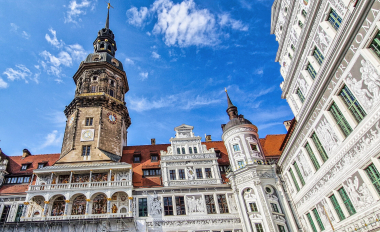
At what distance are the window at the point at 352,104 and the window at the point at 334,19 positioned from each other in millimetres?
3507

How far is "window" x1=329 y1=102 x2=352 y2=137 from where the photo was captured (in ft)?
43.3

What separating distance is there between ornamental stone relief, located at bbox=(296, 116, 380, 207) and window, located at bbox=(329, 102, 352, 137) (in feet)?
2.75

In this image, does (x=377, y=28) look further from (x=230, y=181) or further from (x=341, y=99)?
(x=230, y=181)

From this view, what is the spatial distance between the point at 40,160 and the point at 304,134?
28.5 meters

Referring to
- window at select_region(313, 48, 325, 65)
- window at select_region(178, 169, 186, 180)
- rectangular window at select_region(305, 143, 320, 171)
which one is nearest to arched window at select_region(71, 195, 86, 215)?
window at select_region(178, 169, 186, 180)

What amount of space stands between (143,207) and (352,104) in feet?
60.3

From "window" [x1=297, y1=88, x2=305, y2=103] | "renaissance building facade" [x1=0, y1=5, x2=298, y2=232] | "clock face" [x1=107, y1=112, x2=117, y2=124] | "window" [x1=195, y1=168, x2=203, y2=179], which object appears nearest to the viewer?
"window" [x1=297, y1=88, x2=305, y2=103]

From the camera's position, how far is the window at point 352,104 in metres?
12.1

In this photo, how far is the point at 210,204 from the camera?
2331 centimetres

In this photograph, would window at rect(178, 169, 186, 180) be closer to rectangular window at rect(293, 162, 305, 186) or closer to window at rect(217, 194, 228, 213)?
window at rect(217, 194, 228, 213)

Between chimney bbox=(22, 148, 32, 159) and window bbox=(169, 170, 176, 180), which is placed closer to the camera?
window bbox=(169, 170, 176, 180)

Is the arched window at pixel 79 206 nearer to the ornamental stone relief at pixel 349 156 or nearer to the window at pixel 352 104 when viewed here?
the ornamental stone relief at pixel 349 156

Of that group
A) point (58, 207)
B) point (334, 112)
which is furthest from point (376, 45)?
point (58, 207)

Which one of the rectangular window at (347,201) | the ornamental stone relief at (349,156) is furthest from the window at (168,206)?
the rectangular window at (347,201)
